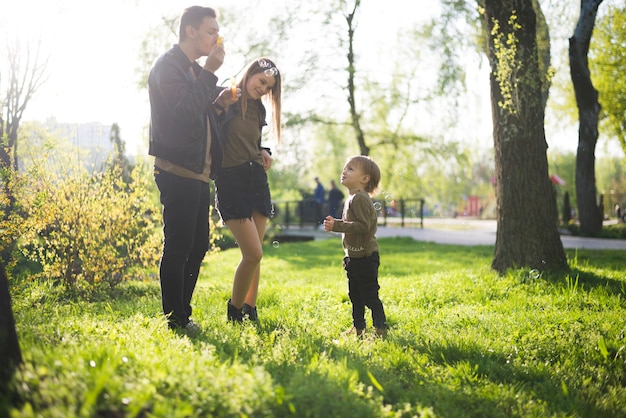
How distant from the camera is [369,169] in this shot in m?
3.87

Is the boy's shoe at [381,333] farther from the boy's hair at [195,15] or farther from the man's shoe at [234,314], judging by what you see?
the boy's hair at [195,15]

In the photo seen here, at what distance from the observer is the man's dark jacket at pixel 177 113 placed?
321 cm

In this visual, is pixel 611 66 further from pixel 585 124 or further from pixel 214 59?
pixel 214 59

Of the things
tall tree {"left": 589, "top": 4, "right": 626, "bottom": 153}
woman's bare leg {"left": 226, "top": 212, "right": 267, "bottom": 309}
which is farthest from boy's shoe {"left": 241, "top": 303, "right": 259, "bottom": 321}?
tall tree {"left": 589, "top": 4, "right": 626, "bottom": 153}

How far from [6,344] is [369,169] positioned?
8.37 feet

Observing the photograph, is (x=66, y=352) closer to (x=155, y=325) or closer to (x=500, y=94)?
(x=155, y=325)

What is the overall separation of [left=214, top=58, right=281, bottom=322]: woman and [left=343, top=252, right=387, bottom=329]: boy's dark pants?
26.9 inches

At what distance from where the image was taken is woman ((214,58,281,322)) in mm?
3670

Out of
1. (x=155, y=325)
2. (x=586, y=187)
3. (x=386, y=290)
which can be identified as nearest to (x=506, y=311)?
(x=386, y=290)

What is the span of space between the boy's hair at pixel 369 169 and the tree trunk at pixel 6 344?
238 cm

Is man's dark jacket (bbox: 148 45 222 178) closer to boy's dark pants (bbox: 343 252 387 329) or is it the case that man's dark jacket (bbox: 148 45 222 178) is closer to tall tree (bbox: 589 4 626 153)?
boy's dark pants (bbox: 343 252 387 329)

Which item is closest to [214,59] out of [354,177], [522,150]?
[354,177]

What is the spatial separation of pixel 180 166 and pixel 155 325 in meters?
0.97

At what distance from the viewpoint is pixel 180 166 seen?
10.8 ft
